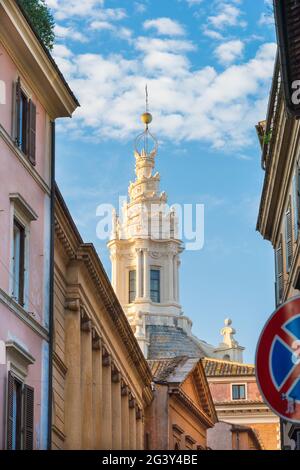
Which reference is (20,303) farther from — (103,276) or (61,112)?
(103,276)

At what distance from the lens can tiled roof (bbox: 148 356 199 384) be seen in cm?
5684

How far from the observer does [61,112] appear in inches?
1124

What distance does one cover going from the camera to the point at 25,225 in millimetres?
25453

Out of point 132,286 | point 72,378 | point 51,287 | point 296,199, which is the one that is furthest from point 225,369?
point 51,287

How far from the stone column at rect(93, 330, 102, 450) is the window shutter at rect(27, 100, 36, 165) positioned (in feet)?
33.5

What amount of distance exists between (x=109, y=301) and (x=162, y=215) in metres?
88.5

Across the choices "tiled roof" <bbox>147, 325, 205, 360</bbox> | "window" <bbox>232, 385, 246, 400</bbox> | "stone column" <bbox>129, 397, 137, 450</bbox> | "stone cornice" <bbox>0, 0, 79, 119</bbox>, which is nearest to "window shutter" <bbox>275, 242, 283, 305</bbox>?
"stone cornice" <bbox>0, 0, 79, 119</bbox>

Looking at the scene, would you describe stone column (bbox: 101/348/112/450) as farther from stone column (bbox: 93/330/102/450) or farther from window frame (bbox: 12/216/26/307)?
window frame (bbox: 12/216/26/307)

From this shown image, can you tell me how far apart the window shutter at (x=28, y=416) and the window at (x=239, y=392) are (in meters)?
68.1

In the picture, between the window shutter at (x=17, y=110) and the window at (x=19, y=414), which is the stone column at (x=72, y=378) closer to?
the window at (x=19, y=414)

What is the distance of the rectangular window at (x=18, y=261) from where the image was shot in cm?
2456

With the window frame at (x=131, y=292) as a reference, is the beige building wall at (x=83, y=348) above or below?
below

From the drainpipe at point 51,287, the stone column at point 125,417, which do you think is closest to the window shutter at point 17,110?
the drainpipe at point 51,287
